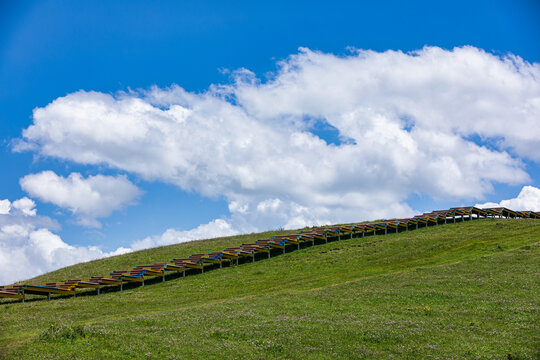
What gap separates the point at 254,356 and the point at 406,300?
14.5 metres

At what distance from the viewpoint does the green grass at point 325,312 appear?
74.7 ft

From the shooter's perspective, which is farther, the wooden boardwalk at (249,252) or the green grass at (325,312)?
the wooden boardwalk at (249,252)

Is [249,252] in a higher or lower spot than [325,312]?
higher

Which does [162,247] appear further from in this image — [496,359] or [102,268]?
[496,359]

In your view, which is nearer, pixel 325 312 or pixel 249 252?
pixel 325 312

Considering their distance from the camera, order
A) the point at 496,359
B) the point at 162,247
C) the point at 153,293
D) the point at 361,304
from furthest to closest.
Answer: the point at 162,247 < the point at 153,293 < the point at 361,304 < the point at 496,359

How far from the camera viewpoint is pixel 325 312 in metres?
30.3

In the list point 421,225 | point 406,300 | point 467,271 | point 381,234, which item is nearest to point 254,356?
point 406,300

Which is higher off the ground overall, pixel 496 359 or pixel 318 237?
pixel 318 237

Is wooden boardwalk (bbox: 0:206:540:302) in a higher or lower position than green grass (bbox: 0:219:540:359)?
higher

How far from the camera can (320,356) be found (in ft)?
73.6

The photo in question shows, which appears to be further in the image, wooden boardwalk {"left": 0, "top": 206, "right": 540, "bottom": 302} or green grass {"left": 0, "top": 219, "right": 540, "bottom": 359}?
wooden boardwalk {"left": 0, "top": 206, "right": 540, "bottom": 302}

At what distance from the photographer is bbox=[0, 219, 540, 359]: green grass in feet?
74.7

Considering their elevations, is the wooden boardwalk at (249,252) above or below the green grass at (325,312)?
above
